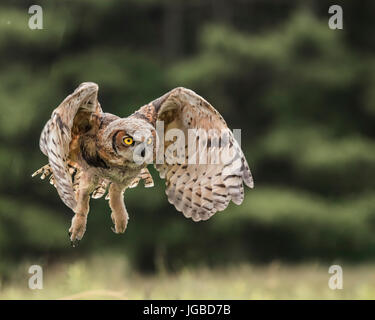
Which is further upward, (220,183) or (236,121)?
(236,121)

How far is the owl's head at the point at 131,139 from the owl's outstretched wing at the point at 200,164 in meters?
0.15

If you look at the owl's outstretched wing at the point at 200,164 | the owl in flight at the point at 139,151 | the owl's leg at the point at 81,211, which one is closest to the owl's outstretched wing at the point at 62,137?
the owl in flight at the point at 139,151

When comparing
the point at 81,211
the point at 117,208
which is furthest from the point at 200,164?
the point at 81,211

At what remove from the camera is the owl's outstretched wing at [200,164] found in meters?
2.09

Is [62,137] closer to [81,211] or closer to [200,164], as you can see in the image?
[81,211]

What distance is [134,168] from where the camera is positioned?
6.77 ft

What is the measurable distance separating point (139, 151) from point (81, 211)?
31cm

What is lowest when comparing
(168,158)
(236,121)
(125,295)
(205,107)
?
(125,295)

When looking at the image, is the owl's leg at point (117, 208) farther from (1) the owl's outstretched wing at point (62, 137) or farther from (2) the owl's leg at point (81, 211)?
(1) the owl's outstretched wing at point (62, 137)

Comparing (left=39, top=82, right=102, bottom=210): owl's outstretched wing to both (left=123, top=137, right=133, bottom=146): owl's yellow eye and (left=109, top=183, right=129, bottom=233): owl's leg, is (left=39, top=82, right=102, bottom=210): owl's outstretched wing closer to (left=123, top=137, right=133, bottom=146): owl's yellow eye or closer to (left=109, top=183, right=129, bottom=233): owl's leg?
(left=123, top=137, right=133, bottom=146): owl's yellow eye

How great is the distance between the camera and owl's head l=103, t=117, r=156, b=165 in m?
1.93

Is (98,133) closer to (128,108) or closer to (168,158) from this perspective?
(168,158)

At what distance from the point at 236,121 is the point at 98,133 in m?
4.04

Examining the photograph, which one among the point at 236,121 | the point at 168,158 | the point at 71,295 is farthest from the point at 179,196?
the point at 236,121
